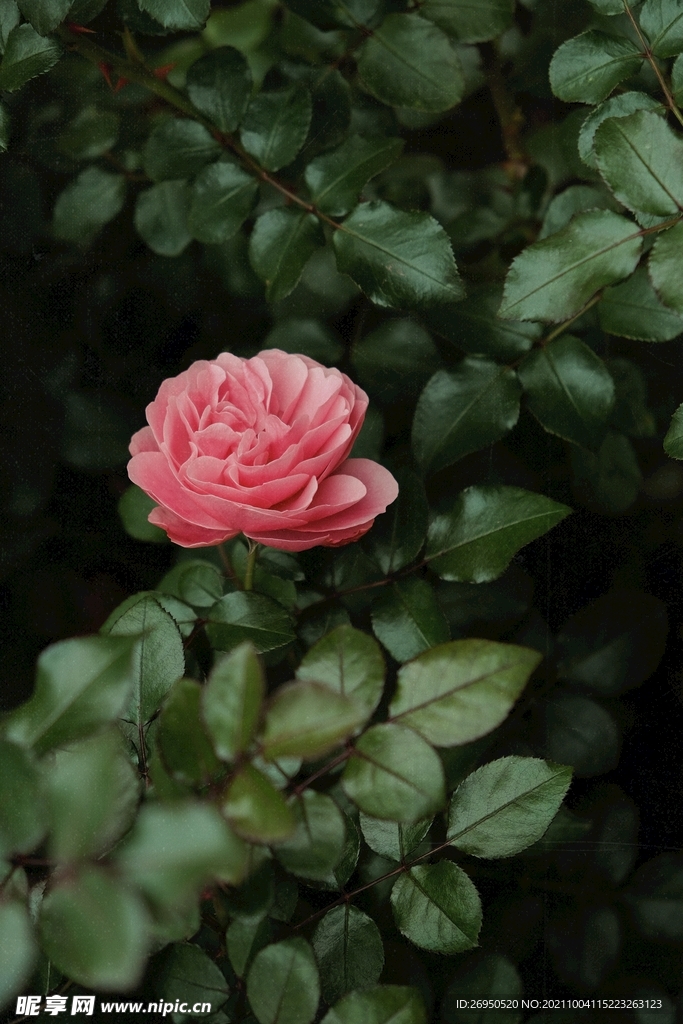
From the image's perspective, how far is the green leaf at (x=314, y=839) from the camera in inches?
12.6

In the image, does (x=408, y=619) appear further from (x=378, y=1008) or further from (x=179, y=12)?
(x=179, y=12)

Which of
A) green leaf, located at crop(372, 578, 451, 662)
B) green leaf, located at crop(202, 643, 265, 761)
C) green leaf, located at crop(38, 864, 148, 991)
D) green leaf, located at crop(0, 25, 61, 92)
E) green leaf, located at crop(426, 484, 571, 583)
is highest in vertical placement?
green leaf, located at crop(0, 25, 61, 92)

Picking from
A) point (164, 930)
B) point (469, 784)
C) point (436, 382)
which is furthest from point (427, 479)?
point (164, 930)

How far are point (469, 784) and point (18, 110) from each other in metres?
0.52

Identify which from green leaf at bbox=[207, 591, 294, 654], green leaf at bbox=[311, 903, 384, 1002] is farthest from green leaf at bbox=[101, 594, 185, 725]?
green leaf at bbox=[311, 903, 384, 1002]

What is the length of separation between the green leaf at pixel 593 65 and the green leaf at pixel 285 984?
1.64 ft

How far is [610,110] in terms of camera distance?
0.46m

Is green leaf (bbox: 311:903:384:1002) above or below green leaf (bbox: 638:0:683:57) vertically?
below

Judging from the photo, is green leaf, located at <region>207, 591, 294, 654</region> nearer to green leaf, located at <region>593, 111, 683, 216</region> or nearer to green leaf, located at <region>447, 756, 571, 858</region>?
green leaf, located at <region>447, 756, 571, 858</region>

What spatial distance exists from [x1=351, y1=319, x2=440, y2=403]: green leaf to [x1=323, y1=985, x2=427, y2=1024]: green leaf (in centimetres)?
34

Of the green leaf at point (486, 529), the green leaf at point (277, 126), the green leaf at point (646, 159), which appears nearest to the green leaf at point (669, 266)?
→ the green leaf at point (646, 159)

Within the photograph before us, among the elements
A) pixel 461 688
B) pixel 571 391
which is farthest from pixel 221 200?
pixel 461 688

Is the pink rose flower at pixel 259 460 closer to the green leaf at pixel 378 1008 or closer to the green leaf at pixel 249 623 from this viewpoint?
the green leaf at pixel 249 623

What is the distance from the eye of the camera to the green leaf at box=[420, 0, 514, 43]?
51 cm
